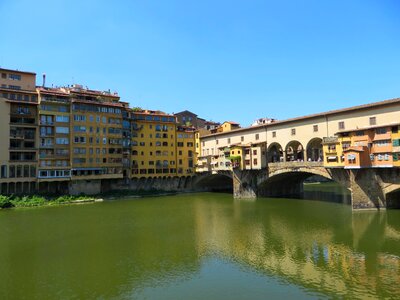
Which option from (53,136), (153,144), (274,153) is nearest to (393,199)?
(274,153)

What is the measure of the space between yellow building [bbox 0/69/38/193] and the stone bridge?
35.1 metres

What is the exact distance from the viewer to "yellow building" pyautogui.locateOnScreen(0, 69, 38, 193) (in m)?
54.1

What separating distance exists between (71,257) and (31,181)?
122 feet

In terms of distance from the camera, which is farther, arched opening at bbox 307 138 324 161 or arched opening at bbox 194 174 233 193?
arched opening at bbox 194 174 233 193

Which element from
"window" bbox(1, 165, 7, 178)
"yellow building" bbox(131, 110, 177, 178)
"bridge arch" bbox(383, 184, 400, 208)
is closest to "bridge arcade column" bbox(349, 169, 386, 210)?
"bridge arch" bbox(383, 184, 400, 208)

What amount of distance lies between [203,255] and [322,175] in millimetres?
27426

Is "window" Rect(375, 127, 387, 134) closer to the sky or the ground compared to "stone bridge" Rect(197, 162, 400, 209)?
closer to the sky

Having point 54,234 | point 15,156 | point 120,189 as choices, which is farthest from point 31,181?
point 54,234

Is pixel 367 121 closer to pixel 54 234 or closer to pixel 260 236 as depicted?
pixel 260 236

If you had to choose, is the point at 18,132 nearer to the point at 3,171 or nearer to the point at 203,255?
the point at 3,171

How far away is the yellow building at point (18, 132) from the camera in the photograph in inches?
2130

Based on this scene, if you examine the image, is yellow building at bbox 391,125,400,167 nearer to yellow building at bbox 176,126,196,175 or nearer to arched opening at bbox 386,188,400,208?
arched opening at bbox 386,188,400,208

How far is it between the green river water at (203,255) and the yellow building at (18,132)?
14738mm

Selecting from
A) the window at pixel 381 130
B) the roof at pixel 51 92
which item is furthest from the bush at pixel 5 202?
the window at pixel 381 130
